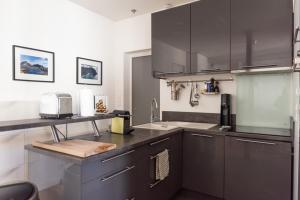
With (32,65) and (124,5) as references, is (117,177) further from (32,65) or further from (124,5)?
(124,5)

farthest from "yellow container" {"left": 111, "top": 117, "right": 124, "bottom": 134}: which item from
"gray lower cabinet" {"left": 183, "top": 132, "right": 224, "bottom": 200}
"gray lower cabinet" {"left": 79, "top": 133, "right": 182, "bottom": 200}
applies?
"gray lower cabinet" {"left": 183, "top": 132, "right": 224, "bottom": 200}

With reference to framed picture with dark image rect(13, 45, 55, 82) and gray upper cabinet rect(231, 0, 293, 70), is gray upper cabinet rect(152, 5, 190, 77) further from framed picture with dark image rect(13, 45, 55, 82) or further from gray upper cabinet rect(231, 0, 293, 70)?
framed picture with dark image rect(13, 45, 55, 82)

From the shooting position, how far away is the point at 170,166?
234 cm

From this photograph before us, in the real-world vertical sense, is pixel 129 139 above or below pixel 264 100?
below

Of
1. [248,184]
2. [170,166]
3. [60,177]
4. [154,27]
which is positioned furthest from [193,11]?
[60,177]

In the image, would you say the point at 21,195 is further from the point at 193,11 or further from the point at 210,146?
the point at 193,11

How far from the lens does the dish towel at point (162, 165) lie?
2.10 m

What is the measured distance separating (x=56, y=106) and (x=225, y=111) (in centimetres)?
191

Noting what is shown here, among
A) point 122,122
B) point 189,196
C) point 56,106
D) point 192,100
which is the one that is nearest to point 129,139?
point 122,122

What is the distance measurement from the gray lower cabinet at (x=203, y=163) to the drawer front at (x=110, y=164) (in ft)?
2.66

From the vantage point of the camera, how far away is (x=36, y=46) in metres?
2.56

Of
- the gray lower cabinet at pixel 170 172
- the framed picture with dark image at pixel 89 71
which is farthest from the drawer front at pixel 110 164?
the framed picture with dark image at pixel 89 71

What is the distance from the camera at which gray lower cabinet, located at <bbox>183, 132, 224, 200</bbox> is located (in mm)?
2311

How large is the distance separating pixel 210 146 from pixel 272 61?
43.3 inches
